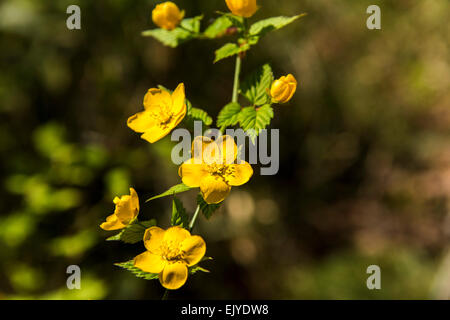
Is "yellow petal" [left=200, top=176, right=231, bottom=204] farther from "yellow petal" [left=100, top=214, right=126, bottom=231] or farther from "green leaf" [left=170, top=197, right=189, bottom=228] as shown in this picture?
"yellow petal" [left=100, top=214, right=126, bottom=231]

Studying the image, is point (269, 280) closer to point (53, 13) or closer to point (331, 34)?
point (331, 34)

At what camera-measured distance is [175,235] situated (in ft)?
3.65

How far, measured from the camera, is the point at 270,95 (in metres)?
1.17

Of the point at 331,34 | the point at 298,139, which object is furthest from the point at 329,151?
the point at 331,34

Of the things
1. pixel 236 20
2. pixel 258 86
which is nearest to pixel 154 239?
pixel 258 86

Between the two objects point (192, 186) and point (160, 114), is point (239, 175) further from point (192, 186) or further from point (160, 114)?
point (160, 114)

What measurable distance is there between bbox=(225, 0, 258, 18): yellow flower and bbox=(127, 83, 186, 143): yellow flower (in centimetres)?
28

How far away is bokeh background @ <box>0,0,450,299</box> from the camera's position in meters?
2.50

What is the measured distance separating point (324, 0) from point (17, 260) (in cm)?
299

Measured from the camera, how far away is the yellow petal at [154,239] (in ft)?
3.68

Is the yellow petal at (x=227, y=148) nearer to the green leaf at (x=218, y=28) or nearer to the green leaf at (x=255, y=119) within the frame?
the green leaf at (x=255, y=119)

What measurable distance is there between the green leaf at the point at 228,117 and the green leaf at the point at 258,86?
7cm

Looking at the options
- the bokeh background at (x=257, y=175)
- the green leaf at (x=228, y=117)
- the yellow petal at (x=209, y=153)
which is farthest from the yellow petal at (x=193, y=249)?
the bokeh background at (x=257, y=175)

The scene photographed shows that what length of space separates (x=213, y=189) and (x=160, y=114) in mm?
314
